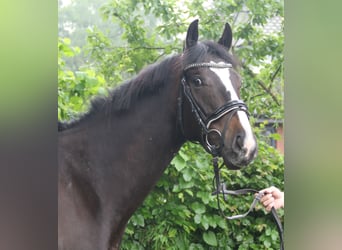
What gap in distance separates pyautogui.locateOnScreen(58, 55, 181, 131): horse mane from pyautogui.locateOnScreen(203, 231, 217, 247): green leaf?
837 millimetres

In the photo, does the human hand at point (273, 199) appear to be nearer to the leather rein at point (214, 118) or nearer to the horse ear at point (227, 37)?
the leather rein at point (214, 118)

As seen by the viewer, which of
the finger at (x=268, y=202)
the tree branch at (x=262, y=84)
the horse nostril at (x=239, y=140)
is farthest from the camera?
the tree branch at (x=262, y=84)

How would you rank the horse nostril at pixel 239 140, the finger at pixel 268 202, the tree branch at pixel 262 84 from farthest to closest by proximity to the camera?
1. the tree branch at pixel 262 84
2. the finger at pixel 268 202
3. the horse nostril at pixel 239 140

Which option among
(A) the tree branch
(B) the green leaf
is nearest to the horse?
(A) the tree branch

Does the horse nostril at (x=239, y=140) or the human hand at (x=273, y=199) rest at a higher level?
the horse nostril at (x=239, y=140)

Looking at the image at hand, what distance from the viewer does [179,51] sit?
7.36ft

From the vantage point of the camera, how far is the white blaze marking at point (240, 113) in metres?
1.98

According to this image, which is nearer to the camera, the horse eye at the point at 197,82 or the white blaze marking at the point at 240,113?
the white blaze marking at the point at 240,113

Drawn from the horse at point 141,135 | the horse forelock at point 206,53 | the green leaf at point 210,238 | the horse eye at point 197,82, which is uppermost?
the horse forelock at point 206,53

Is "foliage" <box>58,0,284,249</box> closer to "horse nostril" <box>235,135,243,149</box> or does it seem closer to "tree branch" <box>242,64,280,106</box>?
"tree branch" <box>242,64,280,106</box>

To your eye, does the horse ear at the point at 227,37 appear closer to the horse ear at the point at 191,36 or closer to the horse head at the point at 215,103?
the horse head at the point at 215,103

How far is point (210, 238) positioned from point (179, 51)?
1.04m

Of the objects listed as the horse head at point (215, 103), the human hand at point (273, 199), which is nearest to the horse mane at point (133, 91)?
the horse head at point (215, 103)

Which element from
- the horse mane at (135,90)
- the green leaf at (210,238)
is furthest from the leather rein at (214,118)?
the green leaf at (210,238)
